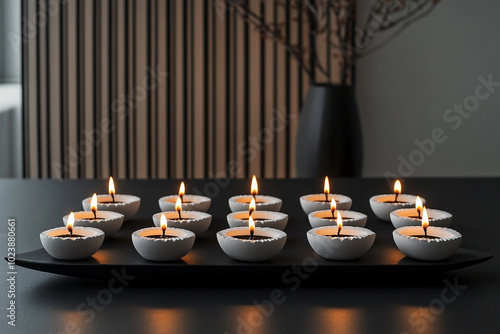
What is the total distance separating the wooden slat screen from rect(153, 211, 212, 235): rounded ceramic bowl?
285cm

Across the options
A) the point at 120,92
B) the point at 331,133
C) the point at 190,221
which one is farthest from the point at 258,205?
the point at 120,92

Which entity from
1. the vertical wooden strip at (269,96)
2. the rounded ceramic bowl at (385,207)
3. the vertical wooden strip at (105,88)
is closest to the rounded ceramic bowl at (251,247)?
the rounded ceramic bowl at (385,207)

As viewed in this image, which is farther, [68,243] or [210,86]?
[210,86]

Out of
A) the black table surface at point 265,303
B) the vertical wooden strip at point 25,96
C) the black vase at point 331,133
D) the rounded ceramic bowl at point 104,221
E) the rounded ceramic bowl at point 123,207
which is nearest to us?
the black table surface at point 265,303

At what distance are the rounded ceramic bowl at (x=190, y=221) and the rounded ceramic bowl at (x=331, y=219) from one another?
21cm

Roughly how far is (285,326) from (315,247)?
27 cm

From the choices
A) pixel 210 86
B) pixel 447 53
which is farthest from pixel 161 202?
pixel 447 53

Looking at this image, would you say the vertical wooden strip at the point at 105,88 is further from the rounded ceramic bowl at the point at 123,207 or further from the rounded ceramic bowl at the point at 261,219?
the rounded ceramic bowl at the point at 261,219

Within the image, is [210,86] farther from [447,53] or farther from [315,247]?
[315,247]

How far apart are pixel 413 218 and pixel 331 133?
7.33ft

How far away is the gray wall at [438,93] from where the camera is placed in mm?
4410

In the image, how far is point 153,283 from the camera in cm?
134

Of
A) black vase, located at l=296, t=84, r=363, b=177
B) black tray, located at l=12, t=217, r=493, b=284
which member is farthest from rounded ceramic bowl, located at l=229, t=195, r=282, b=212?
black vase, located at l=296, t=84, r=363, b=177

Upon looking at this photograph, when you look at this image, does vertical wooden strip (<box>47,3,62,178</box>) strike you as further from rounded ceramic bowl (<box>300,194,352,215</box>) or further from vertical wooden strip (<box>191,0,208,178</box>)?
rounded ceramic bowl (<box>300,194,352,215</box>)
